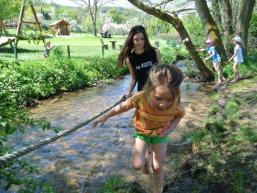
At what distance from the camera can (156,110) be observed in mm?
4633

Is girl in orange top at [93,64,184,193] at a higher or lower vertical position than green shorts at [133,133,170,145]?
higher

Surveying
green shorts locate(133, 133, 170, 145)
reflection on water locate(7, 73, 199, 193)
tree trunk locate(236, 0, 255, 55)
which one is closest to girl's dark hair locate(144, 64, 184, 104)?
green shorts locate(133, 133, 170, 145)

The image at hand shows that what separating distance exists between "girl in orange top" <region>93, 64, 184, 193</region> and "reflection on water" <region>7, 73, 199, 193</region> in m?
1.96

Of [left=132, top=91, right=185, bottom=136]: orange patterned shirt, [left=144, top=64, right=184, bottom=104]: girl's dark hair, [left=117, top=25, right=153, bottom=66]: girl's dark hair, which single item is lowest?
[left=132, top=91, right=185, bottom=136]: orange patterned shirt

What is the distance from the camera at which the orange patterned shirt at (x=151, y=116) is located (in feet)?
15.3

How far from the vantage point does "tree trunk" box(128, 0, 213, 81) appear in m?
17.1

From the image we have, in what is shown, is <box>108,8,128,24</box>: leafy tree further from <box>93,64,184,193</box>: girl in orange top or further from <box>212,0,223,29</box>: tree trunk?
<box>93,64,184,193</box>: girl in orange top

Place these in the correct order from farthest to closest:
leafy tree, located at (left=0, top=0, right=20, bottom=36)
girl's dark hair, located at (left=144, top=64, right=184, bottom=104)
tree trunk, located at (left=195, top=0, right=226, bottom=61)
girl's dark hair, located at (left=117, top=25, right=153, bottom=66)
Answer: leafy tree, located at (left=0, top=0, right=20, bottom=36), tree trunk, located at (left=195, top=0, right=226, bottom=61), girl's dark hair, located at (left=117, top=25, right=153, bottom=66), girl's dark hair, located at (left=144, top=64, right=184, bottom=104)

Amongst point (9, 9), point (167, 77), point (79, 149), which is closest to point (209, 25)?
point (79, 149)

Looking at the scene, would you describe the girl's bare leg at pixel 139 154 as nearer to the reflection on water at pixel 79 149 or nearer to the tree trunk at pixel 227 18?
the reflection on water at pixel 79 149

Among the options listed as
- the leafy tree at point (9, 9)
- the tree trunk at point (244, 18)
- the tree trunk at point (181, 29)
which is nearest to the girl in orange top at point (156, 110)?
the tree trunk at point (181, 29)

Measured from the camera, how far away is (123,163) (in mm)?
7785

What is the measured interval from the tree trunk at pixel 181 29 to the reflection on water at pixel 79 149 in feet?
15.8

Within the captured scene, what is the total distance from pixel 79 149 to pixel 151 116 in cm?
444
